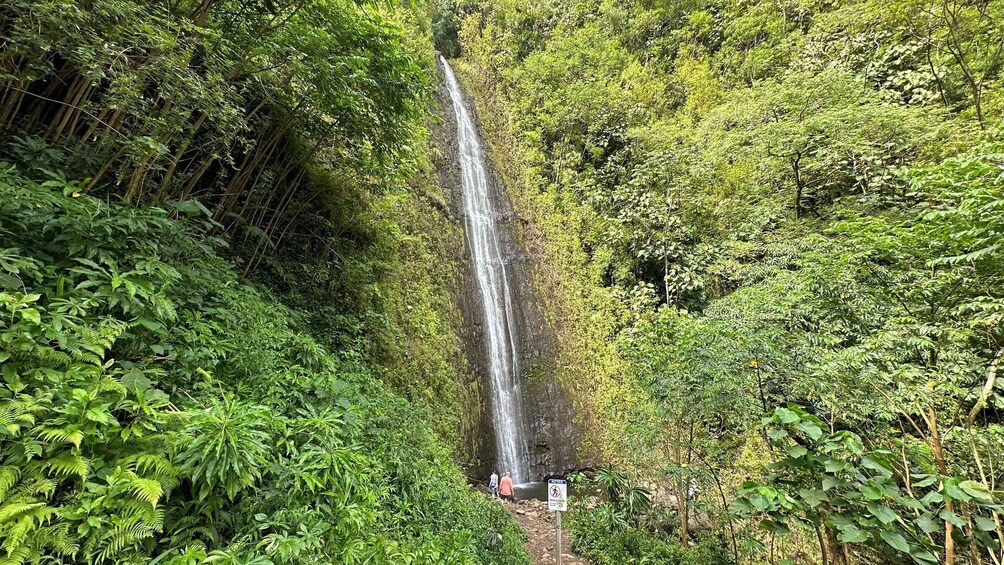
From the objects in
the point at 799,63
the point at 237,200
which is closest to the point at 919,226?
the point at 237,200

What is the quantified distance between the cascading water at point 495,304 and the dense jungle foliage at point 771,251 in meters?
1.53

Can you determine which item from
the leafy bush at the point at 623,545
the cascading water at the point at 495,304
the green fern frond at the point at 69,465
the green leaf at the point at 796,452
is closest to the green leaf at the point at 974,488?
the green leaf at the point at 796,452

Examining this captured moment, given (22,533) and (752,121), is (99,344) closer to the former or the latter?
(22,533)

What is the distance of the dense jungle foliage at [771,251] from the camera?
2.87 m

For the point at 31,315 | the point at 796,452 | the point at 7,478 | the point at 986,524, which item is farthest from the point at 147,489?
the point at 986,524

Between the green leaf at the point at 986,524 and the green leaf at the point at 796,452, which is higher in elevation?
the green leaf at the point at 796,452

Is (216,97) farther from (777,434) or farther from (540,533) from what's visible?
(540,533)

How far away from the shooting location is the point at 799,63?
1161 centimetres

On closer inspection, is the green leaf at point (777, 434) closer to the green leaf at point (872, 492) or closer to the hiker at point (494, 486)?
the green leaf at point (872, 492)

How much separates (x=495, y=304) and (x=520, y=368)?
2.24 m

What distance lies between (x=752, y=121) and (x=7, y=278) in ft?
47.9

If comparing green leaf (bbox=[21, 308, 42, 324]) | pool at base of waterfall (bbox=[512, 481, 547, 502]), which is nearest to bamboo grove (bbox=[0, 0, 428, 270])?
green leaf (bbox=[21, 308, 42, 324])

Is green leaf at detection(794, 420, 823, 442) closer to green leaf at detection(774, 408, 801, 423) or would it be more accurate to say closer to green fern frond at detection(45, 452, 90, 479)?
green leaf at detection(774, 408, 801, 423)

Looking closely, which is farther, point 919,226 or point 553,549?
point 553,549
